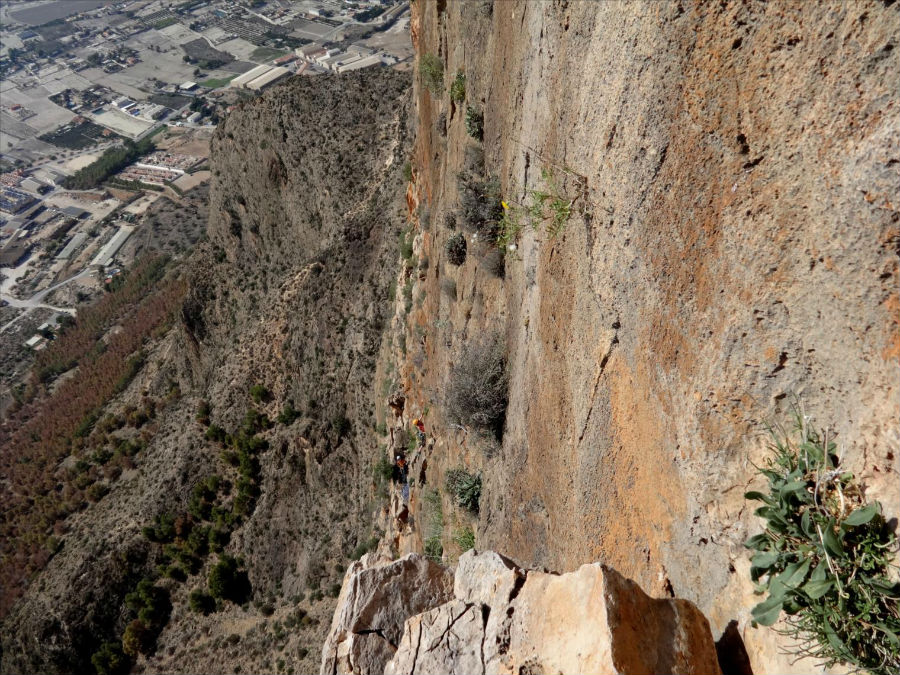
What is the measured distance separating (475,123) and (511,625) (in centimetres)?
1149

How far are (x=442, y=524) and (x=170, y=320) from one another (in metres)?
49.3

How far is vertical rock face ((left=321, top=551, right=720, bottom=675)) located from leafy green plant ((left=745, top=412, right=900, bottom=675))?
2.22 ft

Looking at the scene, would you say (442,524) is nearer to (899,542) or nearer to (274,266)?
(899,542)

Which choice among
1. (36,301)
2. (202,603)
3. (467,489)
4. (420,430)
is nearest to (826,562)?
(467,489)

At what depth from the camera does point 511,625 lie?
4.53 m

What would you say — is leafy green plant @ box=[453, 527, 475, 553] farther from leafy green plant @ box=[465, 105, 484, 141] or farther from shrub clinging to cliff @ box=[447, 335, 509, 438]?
leafy green plant @ box=[465, 105, 484, 141]

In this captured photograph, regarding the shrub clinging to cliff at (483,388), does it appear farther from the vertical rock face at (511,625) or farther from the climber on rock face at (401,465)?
the climber on rock face at (401,465)

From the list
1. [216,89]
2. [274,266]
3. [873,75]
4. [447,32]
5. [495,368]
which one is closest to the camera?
[873,75]

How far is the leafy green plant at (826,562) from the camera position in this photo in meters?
3.01

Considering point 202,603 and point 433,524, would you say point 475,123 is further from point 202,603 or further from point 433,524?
point 202,603

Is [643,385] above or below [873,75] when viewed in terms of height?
below

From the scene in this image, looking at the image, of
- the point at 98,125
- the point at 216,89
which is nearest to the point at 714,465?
the point at 216,89

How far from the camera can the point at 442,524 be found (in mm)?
12875

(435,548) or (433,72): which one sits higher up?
(433,72)
